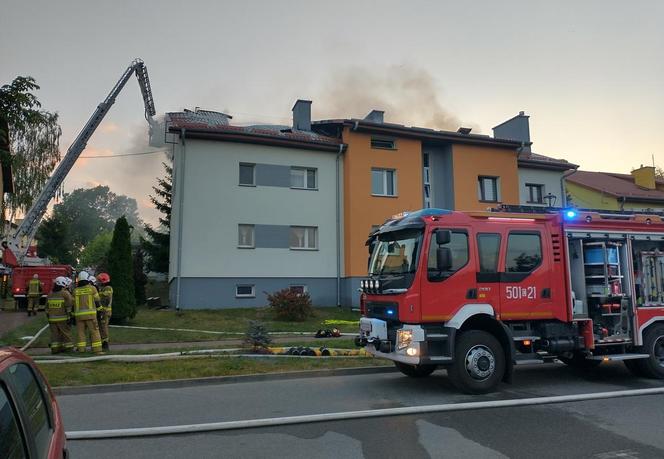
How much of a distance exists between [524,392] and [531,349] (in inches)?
28.3

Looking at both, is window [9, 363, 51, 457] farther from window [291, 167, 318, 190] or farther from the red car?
window [291, 167, 318, 190]

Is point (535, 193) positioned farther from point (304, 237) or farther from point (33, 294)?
point (33, 294)

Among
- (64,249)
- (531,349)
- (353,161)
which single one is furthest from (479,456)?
(64,249)

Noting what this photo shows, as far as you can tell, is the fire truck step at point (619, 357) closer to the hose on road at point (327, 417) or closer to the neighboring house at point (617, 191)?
the hose on road at point (327, 417)

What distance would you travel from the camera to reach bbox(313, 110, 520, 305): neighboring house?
23.0 meters

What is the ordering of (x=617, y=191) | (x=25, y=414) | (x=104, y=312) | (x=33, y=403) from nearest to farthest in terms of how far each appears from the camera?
(x=25, y=414) < (x=33, y=403) < (x=104, y=312) < (x=617, y=191)

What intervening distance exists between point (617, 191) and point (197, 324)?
28338mm

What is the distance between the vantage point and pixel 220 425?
5852 millimetres

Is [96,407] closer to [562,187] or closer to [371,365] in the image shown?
[371,365]

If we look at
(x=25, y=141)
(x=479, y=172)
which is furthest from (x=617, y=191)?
(x=25, y=141)

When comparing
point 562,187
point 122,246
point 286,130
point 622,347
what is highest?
point 286,130

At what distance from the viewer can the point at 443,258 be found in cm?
750

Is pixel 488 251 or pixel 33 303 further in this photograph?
pixel 33 303

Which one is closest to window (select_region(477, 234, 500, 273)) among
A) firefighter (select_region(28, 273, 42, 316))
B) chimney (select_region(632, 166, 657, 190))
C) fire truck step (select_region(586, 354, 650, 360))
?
fire truck step (select_region(586, 354, 650, 360))
